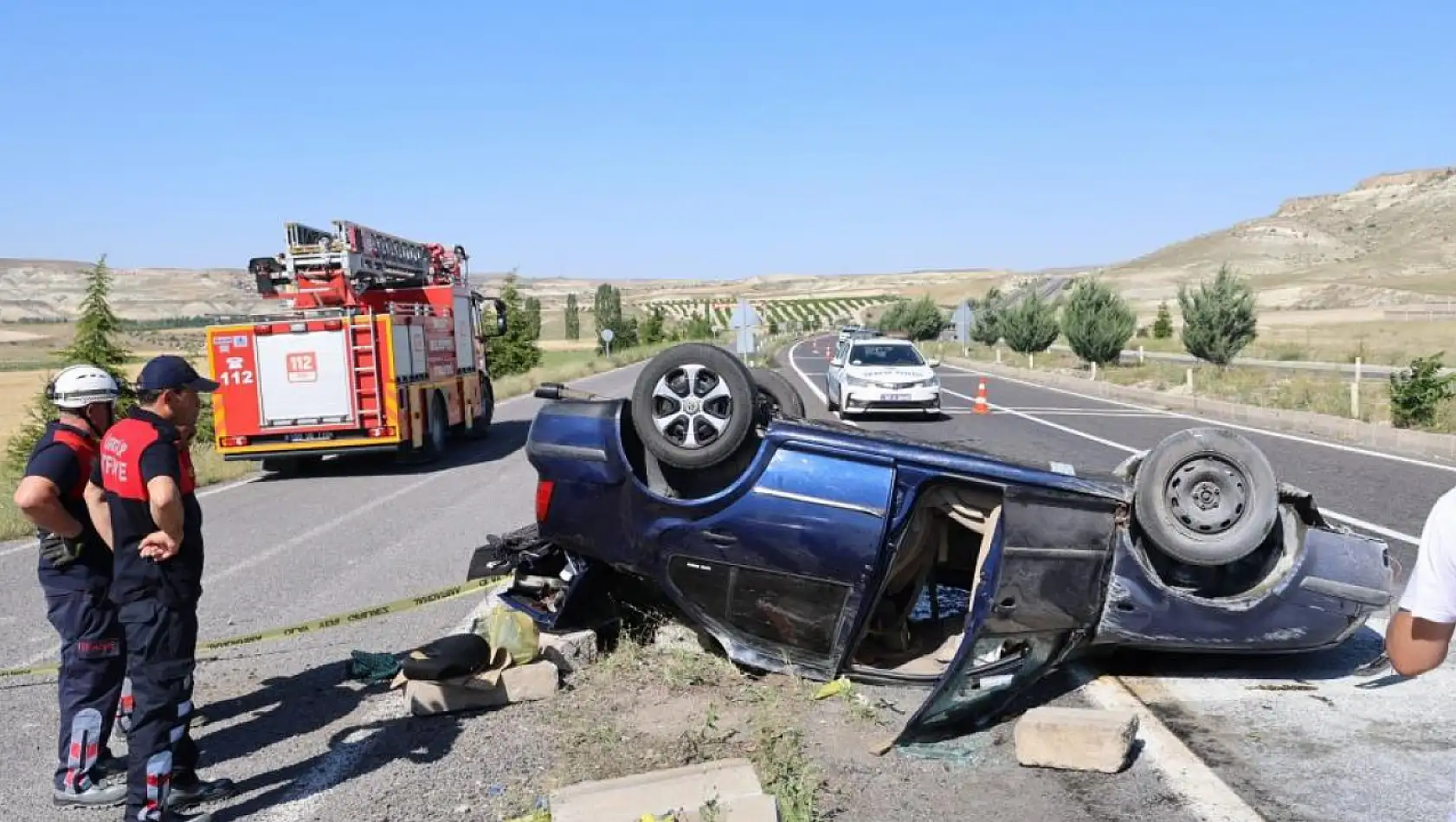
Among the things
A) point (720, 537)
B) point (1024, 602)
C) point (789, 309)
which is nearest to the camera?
point (1024, 602)

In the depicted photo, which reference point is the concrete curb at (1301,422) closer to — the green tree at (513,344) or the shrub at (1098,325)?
the shrub at (1098,325)

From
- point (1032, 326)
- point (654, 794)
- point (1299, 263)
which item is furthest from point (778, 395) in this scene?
point (1299, 263)

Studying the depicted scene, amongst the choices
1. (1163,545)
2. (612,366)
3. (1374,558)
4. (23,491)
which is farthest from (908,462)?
(612,366)

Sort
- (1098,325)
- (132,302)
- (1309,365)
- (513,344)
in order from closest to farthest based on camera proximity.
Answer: (1098,325) < (1309,365) < (513,344) < (132,302)

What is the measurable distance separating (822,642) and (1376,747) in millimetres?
2265

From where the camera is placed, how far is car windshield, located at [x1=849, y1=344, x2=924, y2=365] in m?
21.8

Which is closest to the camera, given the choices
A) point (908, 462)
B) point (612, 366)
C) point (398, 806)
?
point (398, 806)

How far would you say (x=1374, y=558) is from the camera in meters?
5.13

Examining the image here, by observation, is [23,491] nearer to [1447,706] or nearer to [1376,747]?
[1376,747]

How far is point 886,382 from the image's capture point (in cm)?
2061

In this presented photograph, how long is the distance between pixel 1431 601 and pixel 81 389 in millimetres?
4545

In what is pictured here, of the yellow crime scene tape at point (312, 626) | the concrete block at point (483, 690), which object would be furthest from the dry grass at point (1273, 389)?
the concrete block at point (483, 690)

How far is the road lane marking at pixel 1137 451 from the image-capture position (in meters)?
8.64

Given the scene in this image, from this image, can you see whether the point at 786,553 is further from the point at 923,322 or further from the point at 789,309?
the point at 789,309
